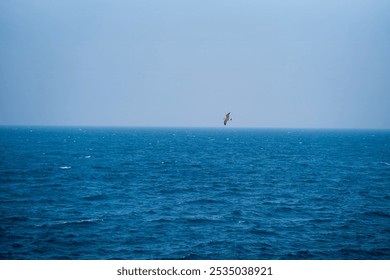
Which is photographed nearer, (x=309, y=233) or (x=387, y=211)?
(x=309, y=233)

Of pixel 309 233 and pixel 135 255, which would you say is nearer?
pixel 135 255

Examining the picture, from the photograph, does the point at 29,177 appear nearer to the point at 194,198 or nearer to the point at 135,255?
the point at 194,198

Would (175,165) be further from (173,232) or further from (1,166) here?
(173,232)

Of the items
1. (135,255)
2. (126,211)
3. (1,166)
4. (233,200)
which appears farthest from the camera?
(1,166)

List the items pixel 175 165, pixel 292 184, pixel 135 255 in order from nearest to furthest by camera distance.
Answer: pixel 135 255 < pixel 292 184 < pixel 175 165

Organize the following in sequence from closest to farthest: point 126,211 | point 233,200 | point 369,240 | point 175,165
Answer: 1. point 369,240
2. point 126,211
3. point 233,200
4. point 175,165

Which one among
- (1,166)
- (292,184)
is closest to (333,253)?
(292,184)

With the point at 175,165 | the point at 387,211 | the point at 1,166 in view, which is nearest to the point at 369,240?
the point at 387,211

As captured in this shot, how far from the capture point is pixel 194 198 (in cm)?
4900

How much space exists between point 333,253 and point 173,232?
14.2 metres
